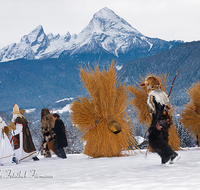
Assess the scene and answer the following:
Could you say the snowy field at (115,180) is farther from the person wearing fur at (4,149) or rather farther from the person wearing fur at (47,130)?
the person wearing fur at (47,130)

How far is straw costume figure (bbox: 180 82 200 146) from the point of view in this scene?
720cm

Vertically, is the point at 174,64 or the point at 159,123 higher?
the point at 174,64

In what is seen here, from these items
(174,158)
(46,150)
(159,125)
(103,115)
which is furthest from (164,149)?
(46,150)

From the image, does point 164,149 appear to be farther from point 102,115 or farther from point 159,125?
point 102,115

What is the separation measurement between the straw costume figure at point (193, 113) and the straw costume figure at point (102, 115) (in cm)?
208

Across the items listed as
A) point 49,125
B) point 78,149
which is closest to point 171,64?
point 78,149

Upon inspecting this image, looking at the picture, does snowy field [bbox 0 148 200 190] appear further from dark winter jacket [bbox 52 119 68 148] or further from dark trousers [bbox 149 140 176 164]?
dark winter jacket [bbox 52 119 68 148]

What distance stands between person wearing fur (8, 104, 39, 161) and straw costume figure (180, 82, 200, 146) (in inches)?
159

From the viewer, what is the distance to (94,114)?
5.93m

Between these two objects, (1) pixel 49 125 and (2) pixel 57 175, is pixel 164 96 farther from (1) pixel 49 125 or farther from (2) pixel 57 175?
(1) pixel 49 125

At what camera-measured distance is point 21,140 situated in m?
6.77

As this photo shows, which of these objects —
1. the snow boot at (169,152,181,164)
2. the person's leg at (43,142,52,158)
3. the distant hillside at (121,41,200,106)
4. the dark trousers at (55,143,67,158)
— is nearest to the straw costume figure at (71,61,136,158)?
the dark trousers at (55,143,67,158)

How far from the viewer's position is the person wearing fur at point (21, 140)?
6680mm

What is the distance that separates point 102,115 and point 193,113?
278 centimetres
